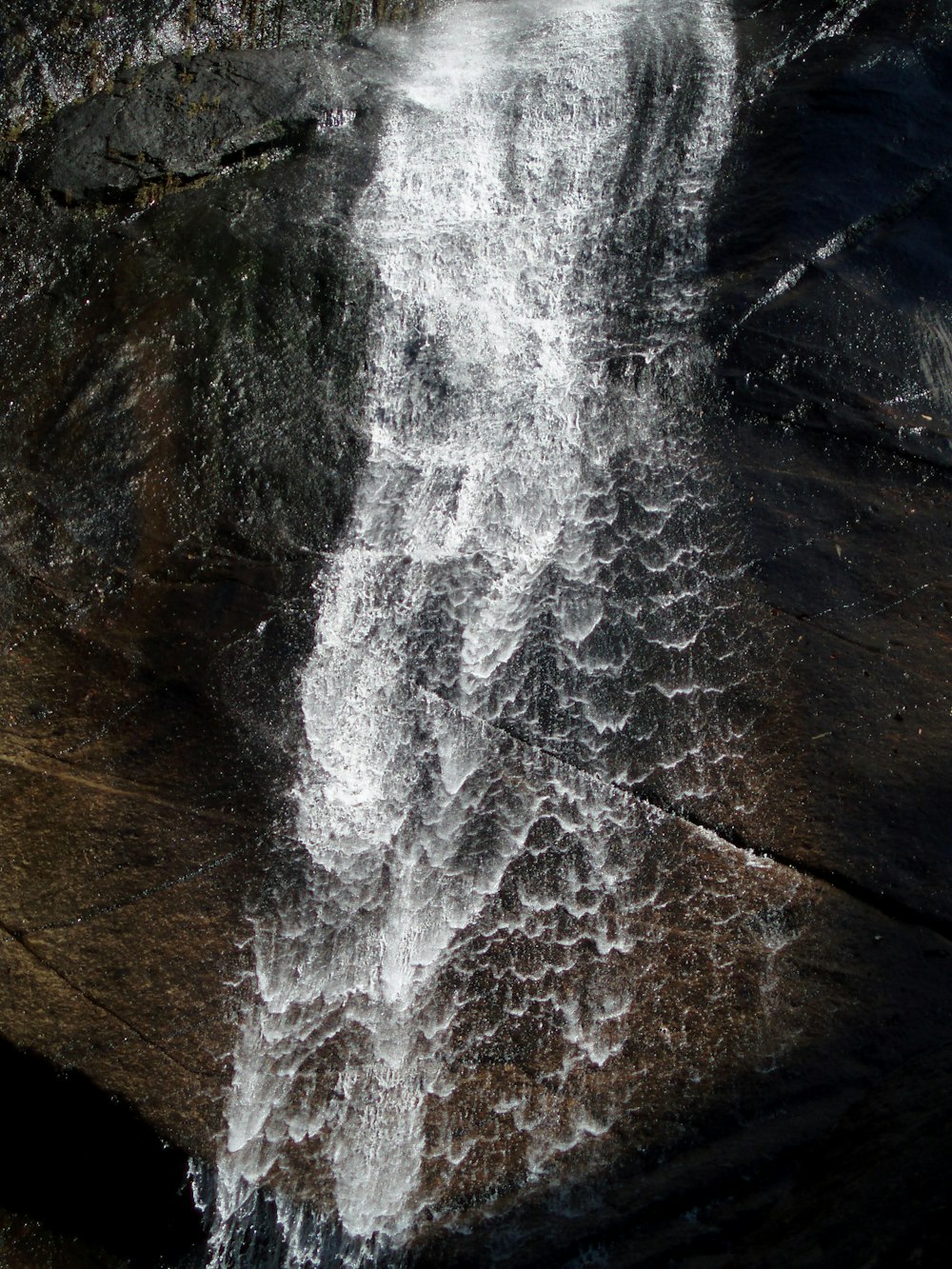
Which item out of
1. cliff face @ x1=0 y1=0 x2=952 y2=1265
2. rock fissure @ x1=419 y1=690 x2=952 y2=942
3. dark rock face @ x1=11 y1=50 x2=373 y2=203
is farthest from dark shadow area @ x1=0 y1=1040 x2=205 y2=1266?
dark rock face @ x1=11 y1=50 x2=373 y2=203

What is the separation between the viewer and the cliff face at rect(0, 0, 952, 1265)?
11.9 ft

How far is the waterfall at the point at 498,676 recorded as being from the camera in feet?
12.0

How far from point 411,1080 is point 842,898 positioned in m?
1.65

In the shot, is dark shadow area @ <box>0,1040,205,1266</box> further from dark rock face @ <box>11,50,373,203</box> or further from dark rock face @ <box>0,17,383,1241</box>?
dark rock face @ <box>11,50,373,203</box>

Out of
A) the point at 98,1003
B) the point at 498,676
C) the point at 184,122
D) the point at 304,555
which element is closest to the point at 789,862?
the point at 498,676

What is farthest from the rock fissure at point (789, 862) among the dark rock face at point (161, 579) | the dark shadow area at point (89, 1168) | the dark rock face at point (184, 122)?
the dark rock face at point (184, 122)

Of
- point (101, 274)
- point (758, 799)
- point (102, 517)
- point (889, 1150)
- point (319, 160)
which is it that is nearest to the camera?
point (889, 1150)

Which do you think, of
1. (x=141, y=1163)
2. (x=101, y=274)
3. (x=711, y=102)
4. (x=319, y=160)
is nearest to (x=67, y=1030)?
(x=141, y=1163)

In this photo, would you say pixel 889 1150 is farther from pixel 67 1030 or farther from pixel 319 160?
pixel 319 160

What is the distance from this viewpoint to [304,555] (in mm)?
4242

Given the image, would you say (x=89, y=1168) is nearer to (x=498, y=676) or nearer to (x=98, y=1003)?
(x=98, y=1003)

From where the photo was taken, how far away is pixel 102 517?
4207 millimetres

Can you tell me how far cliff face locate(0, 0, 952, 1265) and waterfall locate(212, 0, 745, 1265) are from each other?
6.3 inches

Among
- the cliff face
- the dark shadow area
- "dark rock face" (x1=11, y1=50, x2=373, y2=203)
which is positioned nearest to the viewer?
the cliff face
